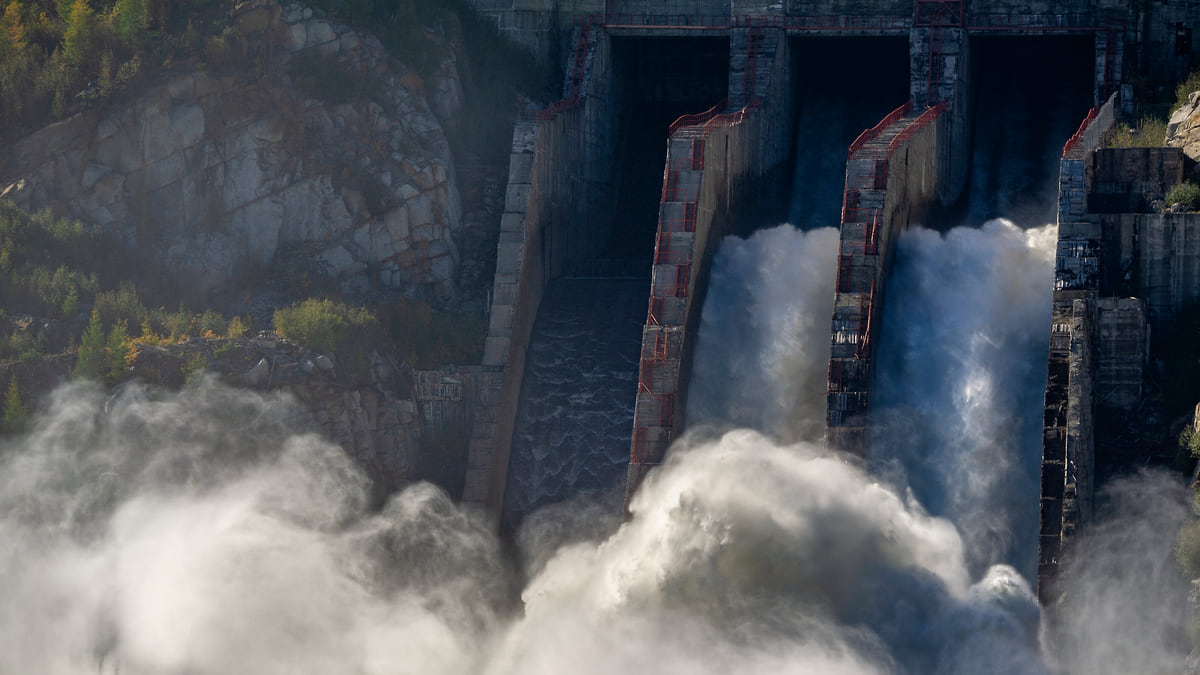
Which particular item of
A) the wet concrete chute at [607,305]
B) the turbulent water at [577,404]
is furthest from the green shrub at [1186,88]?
the turbulent water at [577,404]

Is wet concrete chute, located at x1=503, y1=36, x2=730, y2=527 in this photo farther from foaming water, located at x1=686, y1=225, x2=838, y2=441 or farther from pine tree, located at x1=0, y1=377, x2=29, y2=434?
pine tree, located at x1=0, y1=377, x2=29, y2=434

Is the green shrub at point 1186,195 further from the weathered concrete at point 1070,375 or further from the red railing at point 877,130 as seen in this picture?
the red railing at point 877,130

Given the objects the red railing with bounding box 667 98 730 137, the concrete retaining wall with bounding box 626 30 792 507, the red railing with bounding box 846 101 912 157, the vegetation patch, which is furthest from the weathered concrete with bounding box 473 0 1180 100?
the vegetation patch

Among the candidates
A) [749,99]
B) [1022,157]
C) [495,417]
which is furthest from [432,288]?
[1022,157]

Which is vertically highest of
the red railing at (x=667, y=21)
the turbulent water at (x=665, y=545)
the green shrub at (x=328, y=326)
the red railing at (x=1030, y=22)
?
the red railing at (x=1030, y=22)

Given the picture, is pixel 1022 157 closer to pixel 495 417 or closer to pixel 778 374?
pixel 778 374
